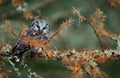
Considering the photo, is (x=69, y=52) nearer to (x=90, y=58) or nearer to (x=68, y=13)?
(x=90, y=58)

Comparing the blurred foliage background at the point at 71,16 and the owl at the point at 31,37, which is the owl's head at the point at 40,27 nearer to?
the owl at the point at 31,37

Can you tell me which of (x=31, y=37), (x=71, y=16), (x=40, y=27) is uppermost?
(x=71, y=16)

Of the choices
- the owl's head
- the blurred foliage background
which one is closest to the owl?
the owl's head

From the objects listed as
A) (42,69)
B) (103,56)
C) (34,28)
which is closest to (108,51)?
(103,56)

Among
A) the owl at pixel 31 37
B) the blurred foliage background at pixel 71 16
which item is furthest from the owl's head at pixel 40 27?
the blurred foliage background at pixel 71 16

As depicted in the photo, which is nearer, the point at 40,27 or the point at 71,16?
the point at 40,27

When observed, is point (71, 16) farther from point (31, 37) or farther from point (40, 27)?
point (31, 37)

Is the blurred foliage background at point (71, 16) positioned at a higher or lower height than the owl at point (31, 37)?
higher

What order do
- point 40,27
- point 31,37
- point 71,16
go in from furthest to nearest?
point 71,16, point 40,27, point 31,37

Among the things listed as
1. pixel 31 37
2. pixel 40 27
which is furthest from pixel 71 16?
pixel 31 37
